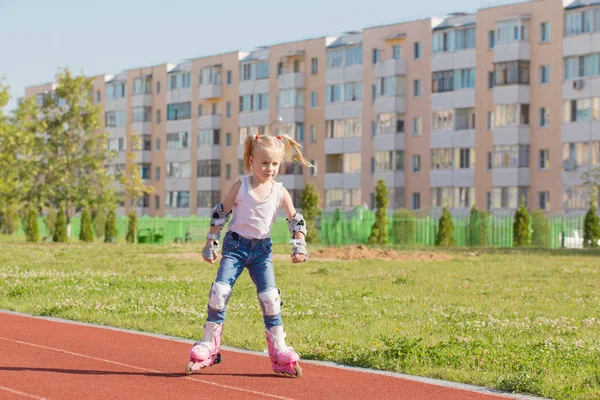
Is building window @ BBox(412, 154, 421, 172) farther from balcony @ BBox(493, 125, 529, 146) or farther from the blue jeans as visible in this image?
the blue jeans

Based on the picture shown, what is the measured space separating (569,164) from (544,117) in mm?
4615

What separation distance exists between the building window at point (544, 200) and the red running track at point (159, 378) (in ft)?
214

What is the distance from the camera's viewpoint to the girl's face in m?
9.98

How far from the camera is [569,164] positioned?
7275cm

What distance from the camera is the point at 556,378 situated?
9.82m

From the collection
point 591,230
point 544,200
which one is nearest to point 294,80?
point 544,200

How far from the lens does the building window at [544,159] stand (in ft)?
248

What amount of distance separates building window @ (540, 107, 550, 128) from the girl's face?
67.7m

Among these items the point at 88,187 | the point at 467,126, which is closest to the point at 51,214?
the point at 88,187

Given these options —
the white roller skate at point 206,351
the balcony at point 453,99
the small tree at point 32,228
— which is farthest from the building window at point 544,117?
the white roller skate at point 206,351

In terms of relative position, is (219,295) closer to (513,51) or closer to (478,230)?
(478,230)

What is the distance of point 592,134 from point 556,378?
64.9 meters

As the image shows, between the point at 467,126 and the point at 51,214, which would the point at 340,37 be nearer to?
the point at 467,126

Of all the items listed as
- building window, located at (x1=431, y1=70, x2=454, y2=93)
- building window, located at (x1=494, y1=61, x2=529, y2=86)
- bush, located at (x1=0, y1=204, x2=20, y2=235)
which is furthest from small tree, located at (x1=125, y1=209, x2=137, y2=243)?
building window, located at (x1=431, y1=70, x2=454, y2=93)
